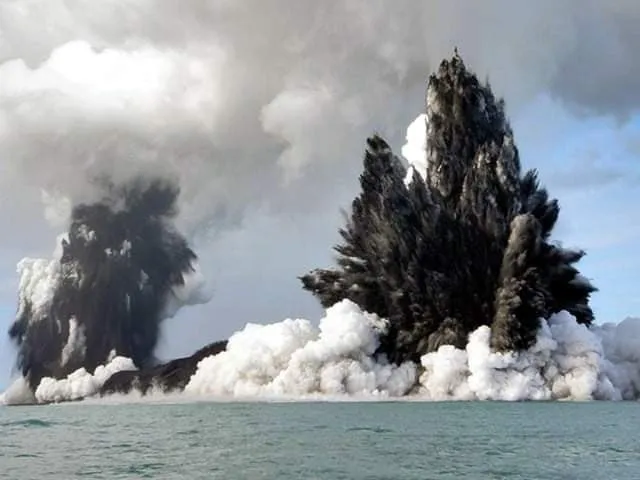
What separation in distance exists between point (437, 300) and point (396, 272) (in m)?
8.46

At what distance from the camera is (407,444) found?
59.8 metres

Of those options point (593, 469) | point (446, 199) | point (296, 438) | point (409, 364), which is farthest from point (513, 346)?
point (593, 469)

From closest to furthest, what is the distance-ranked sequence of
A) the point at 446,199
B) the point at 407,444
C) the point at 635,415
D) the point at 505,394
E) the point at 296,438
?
the point at 407,444, the point at 296,438, the point at 635,415, the point at 505,394, the point at 446,199

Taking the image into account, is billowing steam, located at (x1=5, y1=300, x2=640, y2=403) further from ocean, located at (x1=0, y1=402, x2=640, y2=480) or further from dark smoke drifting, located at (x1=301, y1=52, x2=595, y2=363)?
ocean, located at (x1=0, y1=402, x2=640, y2=480)

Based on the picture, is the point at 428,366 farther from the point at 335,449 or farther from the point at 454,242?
the point at 335,449

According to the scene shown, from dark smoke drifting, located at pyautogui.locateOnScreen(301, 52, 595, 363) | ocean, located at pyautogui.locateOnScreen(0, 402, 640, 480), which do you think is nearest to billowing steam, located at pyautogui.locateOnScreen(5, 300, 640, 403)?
dark smoke drifting, located at pyautogui.locateOnScreen(301, 52, 595, 363)

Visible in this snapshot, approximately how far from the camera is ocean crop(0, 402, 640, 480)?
46750 mm

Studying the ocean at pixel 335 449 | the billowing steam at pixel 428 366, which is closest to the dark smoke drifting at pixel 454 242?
the billowing steam at pixel 428 366

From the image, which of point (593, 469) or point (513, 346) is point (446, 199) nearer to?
point (513, 346)

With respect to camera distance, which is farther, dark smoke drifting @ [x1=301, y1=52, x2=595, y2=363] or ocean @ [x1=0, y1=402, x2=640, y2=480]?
dark smoke drifting @ [x1=301, y1=52, x2=595, y2=363]

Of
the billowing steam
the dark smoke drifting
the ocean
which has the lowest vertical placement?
the ocean

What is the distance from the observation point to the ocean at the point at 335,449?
1841 inches

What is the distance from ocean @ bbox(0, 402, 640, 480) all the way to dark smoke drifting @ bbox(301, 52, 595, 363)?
6708cm

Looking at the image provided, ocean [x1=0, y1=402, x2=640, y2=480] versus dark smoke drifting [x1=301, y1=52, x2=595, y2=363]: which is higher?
dark smoke drifting [x1=301, y1=52, x2=595, y2=363]
